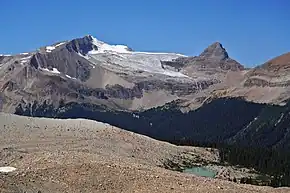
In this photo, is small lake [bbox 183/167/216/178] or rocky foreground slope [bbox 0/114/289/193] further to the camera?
small lake [bbox 183/167/216/178]

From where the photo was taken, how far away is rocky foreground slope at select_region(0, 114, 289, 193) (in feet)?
177

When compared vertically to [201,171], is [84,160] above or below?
above

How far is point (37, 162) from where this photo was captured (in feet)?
231

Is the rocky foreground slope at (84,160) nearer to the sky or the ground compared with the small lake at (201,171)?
nearer to the sky

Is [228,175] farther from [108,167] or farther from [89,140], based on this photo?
[108,167]

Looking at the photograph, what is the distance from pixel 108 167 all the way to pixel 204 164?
63.0m

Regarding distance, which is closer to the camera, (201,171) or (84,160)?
(84,160)

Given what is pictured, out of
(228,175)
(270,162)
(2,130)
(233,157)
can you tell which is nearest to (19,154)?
(2,130)

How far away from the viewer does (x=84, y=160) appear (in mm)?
70938

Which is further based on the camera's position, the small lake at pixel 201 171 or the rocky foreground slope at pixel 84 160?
the small lake at pixel 201 171

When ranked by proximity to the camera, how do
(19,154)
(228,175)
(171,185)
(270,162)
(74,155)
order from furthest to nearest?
(270,162), (228,175), (19,154), (74,155), (171,185)

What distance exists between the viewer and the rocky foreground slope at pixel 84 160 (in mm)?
54000

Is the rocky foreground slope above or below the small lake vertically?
above

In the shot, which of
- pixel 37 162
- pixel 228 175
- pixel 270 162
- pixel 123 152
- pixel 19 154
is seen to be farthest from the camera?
pixel 270 162
